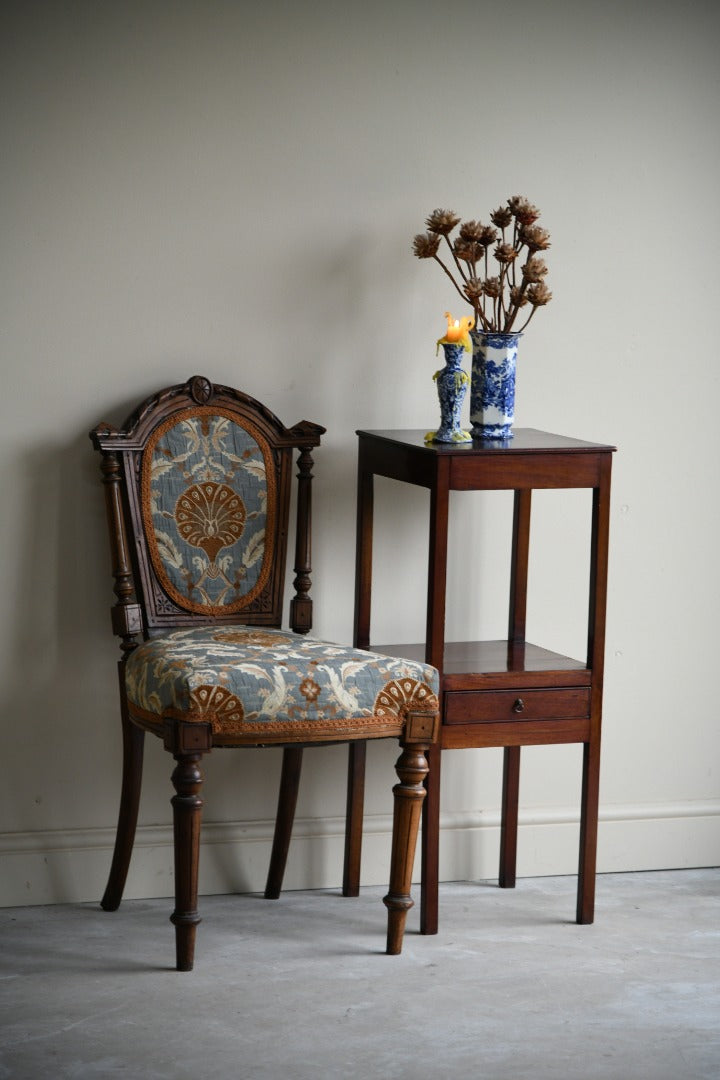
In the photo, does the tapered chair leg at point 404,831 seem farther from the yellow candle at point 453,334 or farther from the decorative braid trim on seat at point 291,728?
the yellow candle at point 453,334

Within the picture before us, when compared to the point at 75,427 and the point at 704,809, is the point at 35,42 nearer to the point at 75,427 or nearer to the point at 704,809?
the point at 75,427

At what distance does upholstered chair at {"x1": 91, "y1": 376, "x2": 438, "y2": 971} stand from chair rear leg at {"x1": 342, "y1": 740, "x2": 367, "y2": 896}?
0.13m

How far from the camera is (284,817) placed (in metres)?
2.82

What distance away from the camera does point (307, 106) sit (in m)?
2.84

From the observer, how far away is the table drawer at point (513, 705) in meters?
2.62

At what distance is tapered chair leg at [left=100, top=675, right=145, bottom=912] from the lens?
2.68 meters

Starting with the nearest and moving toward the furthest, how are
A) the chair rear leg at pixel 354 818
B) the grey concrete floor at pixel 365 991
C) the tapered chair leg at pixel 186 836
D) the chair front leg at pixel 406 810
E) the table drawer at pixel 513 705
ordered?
the grey concrete floor at pixel 365 991 → the tapered chair leg at pixel 186 836 → the chair front leg at pixel 406 810 → the table drawer at pixel 513 705 → the chair rear leg at pixel 354 818

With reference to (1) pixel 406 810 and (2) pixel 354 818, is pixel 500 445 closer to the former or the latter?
(1) pixel 406 810

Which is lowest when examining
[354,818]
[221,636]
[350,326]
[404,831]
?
[354,818]

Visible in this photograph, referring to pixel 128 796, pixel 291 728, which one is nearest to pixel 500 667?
pixel 291 728

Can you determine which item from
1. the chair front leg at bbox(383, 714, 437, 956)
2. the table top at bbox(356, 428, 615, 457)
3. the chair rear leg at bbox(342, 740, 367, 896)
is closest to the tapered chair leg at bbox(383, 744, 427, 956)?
the chair front leg at bbox(383, 714, 437, 956)

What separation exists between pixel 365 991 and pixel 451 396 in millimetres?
1118

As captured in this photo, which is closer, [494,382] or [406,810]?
[406,810]

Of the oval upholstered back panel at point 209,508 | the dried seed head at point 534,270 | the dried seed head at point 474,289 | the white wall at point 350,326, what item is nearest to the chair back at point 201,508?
the oval upholstered back panel at point 209,508
